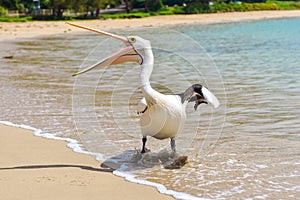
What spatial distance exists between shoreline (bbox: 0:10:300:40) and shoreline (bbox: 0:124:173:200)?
31821mm

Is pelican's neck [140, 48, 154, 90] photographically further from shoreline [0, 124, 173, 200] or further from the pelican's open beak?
shoreline [0, 124, 173, 200]

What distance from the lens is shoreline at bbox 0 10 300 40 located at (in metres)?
43.6

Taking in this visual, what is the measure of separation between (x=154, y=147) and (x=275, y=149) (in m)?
1.54

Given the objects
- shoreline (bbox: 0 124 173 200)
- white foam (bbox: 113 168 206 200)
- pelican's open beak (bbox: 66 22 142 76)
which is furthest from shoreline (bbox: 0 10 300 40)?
white foam (bbox: 113 168 206 200)

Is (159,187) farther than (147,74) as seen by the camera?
No

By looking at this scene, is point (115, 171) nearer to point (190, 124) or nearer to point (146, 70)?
point (146, 70)

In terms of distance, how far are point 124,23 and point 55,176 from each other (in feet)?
170

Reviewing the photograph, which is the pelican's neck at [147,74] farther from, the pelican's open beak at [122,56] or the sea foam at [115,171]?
the sea foam at [115,171]

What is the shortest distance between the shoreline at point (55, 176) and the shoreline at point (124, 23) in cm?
3182

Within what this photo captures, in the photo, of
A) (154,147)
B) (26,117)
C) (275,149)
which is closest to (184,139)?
(154,147)

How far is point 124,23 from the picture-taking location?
57031 mm

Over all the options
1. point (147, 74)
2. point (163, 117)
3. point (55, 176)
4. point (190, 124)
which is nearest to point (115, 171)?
point (55, 176)

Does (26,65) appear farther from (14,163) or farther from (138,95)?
(14,163)

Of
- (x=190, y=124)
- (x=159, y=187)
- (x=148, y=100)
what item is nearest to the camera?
(x=159, y=187)
